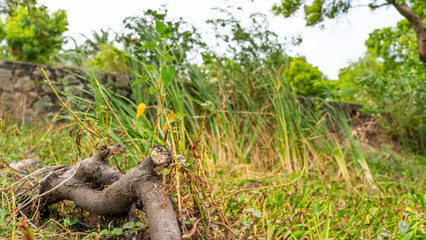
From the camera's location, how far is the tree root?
0.72 m

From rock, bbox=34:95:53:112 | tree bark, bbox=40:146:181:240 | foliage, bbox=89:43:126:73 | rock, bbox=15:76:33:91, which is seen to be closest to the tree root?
tree bark, bbox=40:146:181:240

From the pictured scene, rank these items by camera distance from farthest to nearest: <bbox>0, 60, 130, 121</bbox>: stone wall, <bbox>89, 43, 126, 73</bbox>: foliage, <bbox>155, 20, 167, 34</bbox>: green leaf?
1. <bbox>89, 43, 126, 73</bbox>: foliage
2. <bbox>0, 60, 130, 121</bbox>: stone wall
3. <bbox>155, 20, 167, 34</bbox>: green leaf

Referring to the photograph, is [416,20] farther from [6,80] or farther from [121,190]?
[6,80]

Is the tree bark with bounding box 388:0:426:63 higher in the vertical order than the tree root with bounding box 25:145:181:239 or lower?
higher

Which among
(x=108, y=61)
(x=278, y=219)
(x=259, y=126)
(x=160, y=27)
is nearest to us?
Result: (x=160, y=27)

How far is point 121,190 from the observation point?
0.80m

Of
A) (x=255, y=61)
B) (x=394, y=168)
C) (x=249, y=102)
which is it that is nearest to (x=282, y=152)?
(x=249, y=102)

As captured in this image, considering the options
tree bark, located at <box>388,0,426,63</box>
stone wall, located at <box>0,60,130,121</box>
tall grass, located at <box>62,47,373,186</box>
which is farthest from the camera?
tree bark, located at <box>388,0,426,63</box>

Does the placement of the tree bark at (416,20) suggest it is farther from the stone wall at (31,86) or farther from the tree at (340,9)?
the stone wall at (31,86)

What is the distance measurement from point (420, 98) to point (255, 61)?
3.41 m

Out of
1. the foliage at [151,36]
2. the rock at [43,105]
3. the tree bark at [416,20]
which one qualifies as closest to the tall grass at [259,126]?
the foliage at [151,36]

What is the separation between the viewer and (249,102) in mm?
2389

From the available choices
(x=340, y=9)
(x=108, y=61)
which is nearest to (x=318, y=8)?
(x=340, y=9)

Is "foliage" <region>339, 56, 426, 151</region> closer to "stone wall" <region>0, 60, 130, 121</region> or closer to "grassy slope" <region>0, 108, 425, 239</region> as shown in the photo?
"grassy slope" <region>0, 108, 425, 239</region>
